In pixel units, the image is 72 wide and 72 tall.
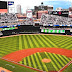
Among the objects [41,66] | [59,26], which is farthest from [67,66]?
[59,26]

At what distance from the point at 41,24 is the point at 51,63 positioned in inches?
1251

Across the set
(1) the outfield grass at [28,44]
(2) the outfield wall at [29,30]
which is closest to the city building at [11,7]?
(2) the outfield wall at [29,30]

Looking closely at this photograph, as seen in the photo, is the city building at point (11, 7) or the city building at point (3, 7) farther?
the city building at point (3, 7)

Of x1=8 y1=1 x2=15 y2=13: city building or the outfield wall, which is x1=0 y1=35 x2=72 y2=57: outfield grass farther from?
x1=8 y1=1 x2=15 y2=13: city building

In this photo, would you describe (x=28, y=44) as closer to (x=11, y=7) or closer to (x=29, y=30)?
(x=29, y=30)

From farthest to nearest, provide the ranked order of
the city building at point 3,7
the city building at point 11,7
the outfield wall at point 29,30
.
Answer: the city building at point 3,7 < the city building at point 11,7 < the outfield wall at point 29,30

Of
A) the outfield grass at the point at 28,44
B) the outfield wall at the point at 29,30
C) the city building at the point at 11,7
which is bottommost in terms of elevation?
the outfield grass at the point at 28,44

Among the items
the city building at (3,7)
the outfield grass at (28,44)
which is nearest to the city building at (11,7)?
the city building at (3,7)

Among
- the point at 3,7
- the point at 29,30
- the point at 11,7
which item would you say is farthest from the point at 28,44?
the point at 3,7

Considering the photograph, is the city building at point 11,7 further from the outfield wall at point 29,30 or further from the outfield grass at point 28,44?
the outfield grass at point 28,44

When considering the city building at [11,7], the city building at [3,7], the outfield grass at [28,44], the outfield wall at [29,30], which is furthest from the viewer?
the city building at [3,7]

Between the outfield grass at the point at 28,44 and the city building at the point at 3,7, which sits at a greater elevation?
the city building at the point at 3,7

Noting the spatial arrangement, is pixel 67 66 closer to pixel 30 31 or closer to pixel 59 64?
pixel 59 64

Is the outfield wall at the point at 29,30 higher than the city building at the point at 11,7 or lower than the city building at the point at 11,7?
lower
